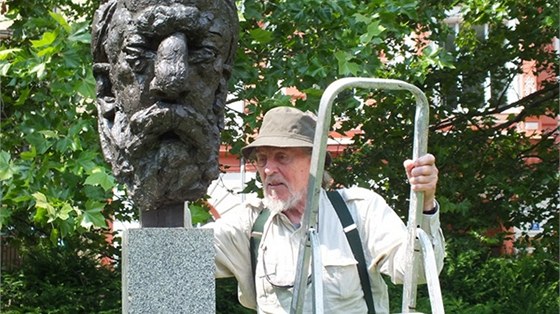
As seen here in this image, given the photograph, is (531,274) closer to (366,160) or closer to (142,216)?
(366,160)

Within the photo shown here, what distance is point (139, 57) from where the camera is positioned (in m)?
3.24

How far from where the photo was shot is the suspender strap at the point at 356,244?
11.2 feet

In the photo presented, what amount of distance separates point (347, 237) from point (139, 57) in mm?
1026

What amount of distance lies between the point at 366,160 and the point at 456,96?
156cm

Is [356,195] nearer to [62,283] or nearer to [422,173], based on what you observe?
[422,173]

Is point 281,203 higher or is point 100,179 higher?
point 100,179

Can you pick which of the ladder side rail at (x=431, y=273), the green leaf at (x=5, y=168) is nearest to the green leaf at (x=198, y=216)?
the green leaf at (x=5, y=168)

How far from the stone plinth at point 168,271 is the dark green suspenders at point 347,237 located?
0.32 metres

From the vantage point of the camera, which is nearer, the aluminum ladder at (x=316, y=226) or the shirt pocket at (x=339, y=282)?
the aluminum ladder at (x=316, y=226)

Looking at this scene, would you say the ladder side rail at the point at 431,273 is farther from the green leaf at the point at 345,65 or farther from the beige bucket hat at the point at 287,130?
the green leaf at the point at 345,65

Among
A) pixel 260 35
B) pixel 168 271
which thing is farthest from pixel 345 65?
pixel 168 271

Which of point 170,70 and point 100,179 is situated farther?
point 100,179

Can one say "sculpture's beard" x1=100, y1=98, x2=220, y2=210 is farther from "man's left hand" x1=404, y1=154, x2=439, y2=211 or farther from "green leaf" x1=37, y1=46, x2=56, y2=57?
"green leaf" x1=37, y1=46, x2=56, y2=57

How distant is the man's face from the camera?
3.47 metres
